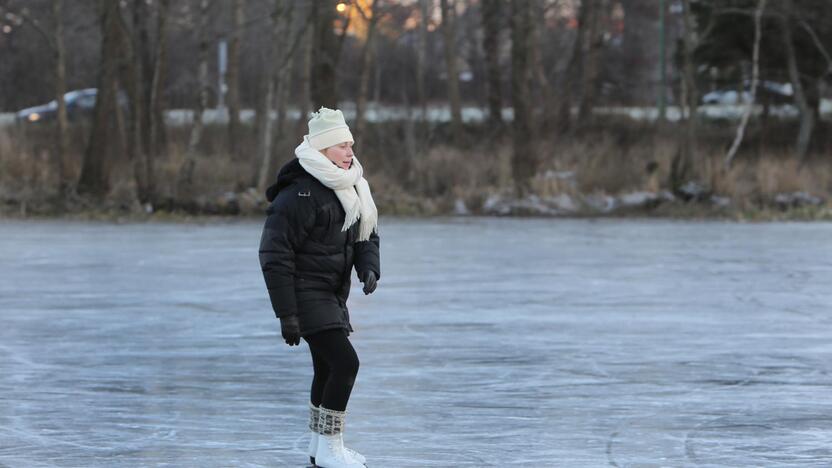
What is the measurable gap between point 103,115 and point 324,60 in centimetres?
554

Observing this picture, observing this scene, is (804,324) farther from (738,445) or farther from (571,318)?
(738,445)

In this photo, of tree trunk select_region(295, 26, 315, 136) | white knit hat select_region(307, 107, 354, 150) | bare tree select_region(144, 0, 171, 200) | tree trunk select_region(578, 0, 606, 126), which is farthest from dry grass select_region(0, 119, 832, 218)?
white knit hat select_region(307, 107, 354, 150)

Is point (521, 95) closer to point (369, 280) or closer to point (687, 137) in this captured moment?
point (687, 137)

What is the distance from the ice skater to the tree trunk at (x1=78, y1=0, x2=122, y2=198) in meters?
24.1

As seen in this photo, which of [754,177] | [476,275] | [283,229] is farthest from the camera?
[754,177]

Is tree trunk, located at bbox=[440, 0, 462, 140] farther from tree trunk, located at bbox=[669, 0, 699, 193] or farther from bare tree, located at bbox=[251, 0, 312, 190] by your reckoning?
tree trunk, located at bbox=[669, 0, 699, 193]

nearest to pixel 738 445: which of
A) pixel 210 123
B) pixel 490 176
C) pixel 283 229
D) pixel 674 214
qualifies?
pixel 283 229

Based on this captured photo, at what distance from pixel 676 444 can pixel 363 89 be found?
26289 mm

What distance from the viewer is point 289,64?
32844mm

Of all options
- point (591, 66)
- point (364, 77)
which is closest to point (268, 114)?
point (364, 77)

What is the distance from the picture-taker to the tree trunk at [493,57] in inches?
1709

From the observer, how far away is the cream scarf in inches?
269

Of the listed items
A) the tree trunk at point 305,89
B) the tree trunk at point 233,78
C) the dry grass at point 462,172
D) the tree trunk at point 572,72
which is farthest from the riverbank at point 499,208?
the tree trunk at point 572,72

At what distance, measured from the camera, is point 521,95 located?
3312cm
